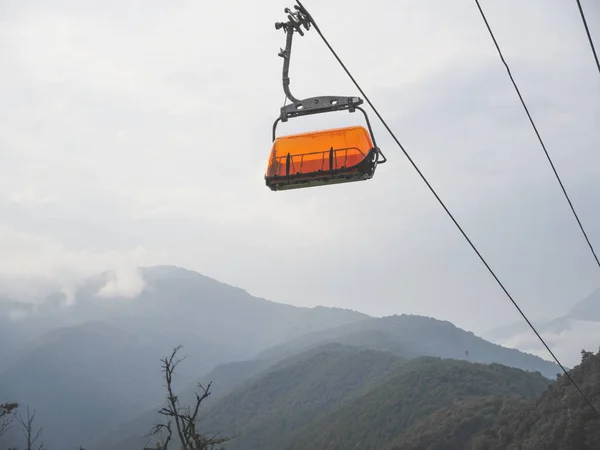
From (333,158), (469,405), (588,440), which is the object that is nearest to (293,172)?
(333,158)

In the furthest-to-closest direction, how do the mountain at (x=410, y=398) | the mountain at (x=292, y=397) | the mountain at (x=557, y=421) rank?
the mountain at (x=292, y=397), the mountain at (x=410, y=398), the mountain at (x=557, y=421)

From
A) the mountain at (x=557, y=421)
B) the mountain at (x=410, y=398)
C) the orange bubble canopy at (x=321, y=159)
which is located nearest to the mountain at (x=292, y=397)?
the mountain at (x=410, y=398)

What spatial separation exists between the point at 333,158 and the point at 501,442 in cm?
5489

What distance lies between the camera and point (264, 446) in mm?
142625

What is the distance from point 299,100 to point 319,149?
982 millimetres

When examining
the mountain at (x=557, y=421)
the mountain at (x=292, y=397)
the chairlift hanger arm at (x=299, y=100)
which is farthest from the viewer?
the mountain at (x=292, y=397)

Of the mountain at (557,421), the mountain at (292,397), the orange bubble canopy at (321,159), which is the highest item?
the mountain at (292,397)

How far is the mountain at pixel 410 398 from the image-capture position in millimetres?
94062

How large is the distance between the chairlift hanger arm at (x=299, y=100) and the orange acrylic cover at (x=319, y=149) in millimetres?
776

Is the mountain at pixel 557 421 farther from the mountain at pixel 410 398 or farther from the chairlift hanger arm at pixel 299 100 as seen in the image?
the chairlift hanger arm at pixel 299 100

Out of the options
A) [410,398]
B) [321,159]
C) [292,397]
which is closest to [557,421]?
[321,159]

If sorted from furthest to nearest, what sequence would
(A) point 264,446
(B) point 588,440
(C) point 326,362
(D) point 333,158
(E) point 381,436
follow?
1. (C) point 326,362
2. (A) point 264,446
3. (E) point 381,436
4. (B) point 588,440
5. (D) point 333,158

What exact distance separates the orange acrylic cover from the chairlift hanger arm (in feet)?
2.55

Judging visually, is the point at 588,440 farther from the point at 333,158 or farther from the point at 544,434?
the point at 333,158
